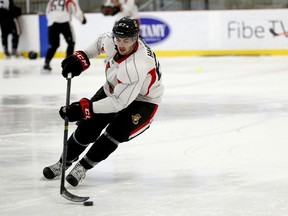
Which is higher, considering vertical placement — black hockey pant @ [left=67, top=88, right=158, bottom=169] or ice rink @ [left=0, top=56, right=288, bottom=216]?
black hockey pant @ [left=67, top=88, right=158, bottom=169]

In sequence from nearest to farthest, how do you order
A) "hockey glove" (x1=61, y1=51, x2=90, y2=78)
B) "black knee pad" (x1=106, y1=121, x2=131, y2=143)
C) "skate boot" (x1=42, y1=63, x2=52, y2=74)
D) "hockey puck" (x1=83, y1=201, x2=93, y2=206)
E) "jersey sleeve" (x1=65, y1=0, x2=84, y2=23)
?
"hockey puck" (x1=83, y1=201, x2=93, y2=206), "black knee pad" (x1=106, y1=121, x2=131, y2=143), "hockey glove" (x1=61, y1=51, x2=90, y2=78), "skate boot" (x1=42, y1=63, x2=52, y2=74), "jersey sleeve" (x1=65, y1=0, x2=84, y2=23)

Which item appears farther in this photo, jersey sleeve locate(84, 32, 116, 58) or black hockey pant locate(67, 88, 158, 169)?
jersey sleeve locate(84, 32, 116, 58)

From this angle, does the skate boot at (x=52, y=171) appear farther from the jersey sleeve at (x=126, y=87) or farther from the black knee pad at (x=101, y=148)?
the jersey sleeve at (x=126, y=87)

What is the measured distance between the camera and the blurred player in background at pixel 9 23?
1409 cm

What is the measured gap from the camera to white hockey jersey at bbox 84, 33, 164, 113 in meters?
4.11

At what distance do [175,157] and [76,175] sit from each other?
100cm

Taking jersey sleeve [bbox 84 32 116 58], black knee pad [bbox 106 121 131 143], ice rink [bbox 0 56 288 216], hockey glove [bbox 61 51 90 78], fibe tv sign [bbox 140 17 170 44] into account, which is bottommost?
fibe tv sign [bbox 140 17 170 44]

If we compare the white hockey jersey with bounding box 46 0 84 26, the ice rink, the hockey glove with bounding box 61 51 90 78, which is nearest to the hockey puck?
the ice rink

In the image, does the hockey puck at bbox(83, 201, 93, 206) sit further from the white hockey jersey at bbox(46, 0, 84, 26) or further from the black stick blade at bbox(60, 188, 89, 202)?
the white hockey jersey at bbox(46, 0, 84, 26)

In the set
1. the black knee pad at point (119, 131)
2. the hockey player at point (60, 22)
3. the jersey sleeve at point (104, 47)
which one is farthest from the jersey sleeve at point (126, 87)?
the hockey player at point (60, 22)

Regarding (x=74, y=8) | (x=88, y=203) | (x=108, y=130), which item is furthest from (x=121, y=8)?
(x=88, y=203)

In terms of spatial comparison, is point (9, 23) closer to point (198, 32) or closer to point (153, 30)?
point (153, 30)

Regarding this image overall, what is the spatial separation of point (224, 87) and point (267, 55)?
189 inches

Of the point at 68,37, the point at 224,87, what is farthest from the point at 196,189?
the point at 68,37
